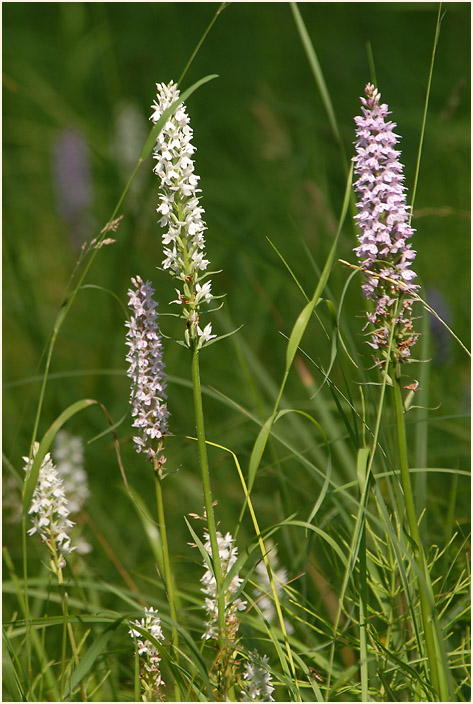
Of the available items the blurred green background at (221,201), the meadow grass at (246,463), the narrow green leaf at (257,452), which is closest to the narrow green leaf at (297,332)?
the meadow grass at (246,463)

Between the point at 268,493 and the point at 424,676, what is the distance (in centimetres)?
160

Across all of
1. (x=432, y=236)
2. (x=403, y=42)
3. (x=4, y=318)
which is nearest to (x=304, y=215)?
(x=432, y=236)

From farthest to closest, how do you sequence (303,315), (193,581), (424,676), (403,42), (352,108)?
(403,42) < (352,108) < (193,581) < (424,676) < (303,315)

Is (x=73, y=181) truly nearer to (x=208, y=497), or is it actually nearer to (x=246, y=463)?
(x=246, y=463)

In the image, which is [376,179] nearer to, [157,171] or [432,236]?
[157,171]

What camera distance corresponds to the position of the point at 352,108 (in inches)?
238

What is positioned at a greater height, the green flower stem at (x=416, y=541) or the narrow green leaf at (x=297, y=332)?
the narrow green leaf at (x=297, y=332)

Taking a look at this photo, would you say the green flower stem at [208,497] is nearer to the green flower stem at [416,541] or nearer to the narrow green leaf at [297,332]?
the narrow green leaf at [297,332]

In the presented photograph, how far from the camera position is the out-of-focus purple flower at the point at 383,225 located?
5.12ft

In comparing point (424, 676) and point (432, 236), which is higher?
point (432, 236)

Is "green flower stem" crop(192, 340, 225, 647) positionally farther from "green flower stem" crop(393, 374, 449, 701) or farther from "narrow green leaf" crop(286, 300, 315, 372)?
"green flower stem" crop(393, 374, 449, 701)

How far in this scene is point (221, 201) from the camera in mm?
5543

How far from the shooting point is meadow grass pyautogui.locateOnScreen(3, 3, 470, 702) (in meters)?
1.65

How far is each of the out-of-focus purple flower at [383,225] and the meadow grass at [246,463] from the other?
6 cm
